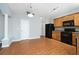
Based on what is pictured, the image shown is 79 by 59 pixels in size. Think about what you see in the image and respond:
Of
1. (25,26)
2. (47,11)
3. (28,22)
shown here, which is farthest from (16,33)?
(47,11)

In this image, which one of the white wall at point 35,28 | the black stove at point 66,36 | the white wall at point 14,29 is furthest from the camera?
the black stove at point 66,36

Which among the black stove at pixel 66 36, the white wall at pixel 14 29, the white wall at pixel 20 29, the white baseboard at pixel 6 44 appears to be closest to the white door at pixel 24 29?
the white wall at pixel 20 29

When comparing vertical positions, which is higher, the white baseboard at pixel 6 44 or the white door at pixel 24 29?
the white door at pixel 24 29

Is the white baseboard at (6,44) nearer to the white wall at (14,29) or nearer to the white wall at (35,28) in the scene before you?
the white wall at (14,29)

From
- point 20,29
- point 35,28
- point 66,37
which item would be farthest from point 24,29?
point 66,37

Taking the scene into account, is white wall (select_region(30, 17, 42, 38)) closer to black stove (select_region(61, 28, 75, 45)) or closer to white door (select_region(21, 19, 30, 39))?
white door (select_region(21, 19, 30, 39))

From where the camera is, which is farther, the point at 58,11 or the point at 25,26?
the point at 25,26

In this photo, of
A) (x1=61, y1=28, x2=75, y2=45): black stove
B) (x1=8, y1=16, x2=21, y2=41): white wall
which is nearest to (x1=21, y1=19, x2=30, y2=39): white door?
(x1=8, y1=16, x2=21, y2=41): white wall

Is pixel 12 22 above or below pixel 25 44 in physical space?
above

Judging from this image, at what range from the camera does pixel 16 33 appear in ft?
8.43

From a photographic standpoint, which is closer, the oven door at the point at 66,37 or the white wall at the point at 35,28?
the white wall at the point at 35,28

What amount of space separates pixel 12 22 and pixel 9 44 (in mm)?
662

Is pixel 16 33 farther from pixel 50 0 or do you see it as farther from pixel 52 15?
pixel 50 0

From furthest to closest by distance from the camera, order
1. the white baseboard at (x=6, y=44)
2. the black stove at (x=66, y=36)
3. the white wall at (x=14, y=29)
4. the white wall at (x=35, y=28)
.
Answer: the black stove at (x=66, y=36)
the white wall at (x=35, y=28)
the white baseboard at (x=6, y=44)
the white wall at (x=14, y=29)
